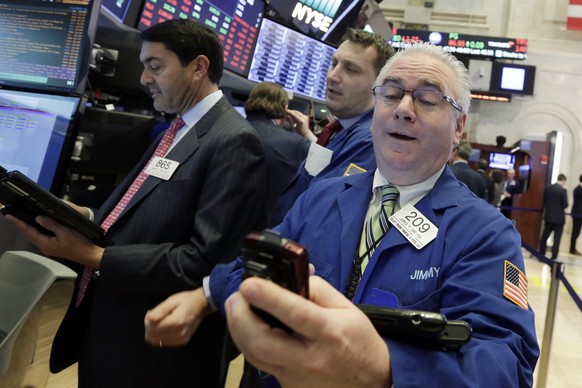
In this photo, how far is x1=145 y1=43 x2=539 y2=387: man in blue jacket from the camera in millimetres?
598

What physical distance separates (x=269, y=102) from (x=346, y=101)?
2.78ft

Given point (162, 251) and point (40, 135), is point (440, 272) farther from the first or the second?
point (40, 135)

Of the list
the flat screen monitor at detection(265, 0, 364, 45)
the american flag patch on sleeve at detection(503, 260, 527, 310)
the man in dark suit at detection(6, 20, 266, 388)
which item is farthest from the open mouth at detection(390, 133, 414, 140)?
the flat screen monitor at detection(265, 0, 364, 45)

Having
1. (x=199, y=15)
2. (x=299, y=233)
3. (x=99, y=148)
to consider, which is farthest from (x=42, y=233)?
(x=199, y=15)

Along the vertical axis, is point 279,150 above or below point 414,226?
above

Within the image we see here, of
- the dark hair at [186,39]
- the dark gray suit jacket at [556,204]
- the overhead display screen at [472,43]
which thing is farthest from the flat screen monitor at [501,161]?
the dark hair at [186,39]

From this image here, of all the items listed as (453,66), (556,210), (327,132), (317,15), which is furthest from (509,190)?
(453,66)

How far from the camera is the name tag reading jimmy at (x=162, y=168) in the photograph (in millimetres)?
1644

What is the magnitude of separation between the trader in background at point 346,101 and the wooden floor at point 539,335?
1047 mm

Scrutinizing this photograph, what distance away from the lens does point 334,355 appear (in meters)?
0.60

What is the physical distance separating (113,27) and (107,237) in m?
1.71

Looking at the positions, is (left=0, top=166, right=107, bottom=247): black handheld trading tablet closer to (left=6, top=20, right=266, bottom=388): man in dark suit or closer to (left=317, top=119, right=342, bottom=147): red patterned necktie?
(left=6, top=20, right=266, bottom=388): man in dark suit

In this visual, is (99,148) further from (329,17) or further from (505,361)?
(329,17)

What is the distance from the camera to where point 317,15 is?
4465mm
